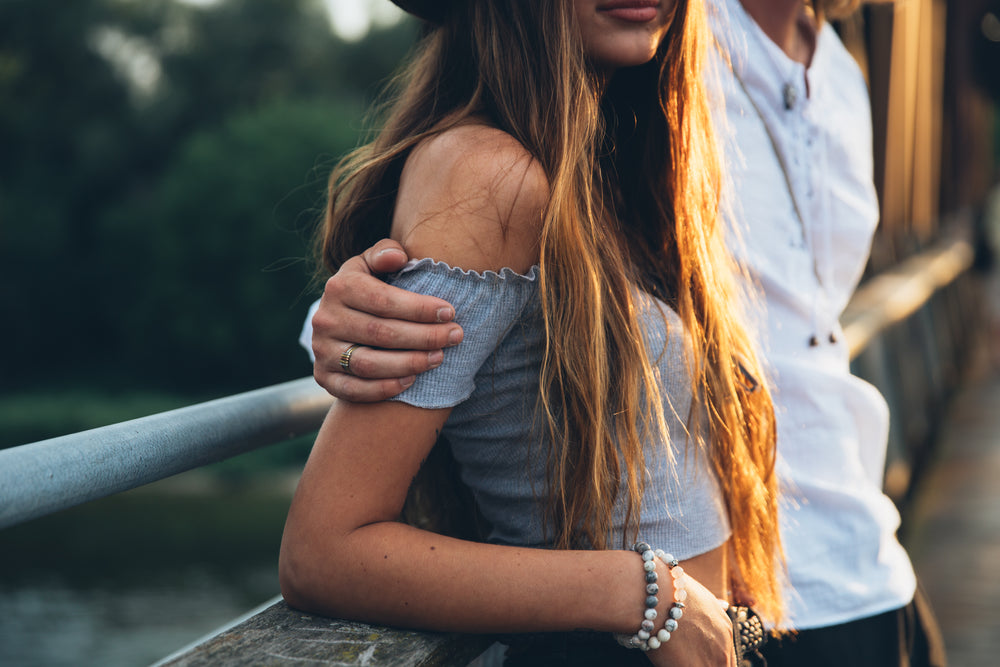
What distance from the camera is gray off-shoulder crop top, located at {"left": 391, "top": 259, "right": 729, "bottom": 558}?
1.19 m

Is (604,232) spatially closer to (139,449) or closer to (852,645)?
(139,449)

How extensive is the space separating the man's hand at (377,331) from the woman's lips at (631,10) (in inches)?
17.0

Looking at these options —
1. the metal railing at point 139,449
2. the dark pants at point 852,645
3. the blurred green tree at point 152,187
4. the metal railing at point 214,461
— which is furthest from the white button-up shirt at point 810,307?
the blurred green tree at point 152,187

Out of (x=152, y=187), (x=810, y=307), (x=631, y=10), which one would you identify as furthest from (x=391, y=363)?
(x=152, y=187)

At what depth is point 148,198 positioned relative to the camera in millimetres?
44875

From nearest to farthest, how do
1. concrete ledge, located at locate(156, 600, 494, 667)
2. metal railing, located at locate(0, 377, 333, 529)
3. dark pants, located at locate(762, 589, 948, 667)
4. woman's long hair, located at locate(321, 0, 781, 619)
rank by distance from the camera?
metal railing, located at locate(0, 377, 333, 529), concrete ledge, located at locate(156, 600, 494, 667), woman's long hair, located at locate(321, 0, 781, 619), dark pants, located at locate(762, 589, 948, 667)

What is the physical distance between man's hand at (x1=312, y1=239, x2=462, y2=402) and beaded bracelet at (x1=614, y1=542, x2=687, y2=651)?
1.07ft

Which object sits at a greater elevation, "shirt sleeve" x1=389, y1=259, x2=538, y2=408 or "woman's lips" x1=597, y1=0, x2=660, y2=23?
"woman's lips" x1=597, y1=0, x2=660, y2=23

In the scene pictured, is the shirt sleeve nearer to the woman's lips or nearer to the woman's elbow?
the woman's elbow

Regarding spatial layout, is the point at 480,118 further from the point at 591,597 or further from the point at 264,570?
the point at 264,570

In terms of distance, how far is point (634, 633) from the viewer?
1.20m

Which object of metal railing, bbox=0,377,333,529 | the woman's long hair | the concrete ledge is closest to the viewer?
metal railing, bbox=0,377,333,529

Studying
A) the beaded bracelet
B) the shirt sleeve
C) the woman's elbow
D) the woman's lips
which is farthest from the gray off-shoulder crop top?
the woman's lips

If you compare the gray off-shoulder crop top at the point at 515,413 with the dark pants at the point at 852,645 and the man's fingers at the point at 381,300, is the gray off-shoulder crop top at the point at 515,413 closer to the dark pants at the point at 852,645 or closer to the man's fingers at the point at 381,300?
the man's fingers at the point at 381,300
